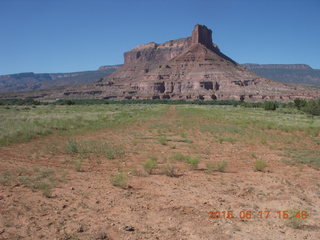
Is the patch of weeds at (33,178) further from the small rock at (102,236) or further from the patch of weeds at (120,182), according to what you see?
the small rock at (102,236)

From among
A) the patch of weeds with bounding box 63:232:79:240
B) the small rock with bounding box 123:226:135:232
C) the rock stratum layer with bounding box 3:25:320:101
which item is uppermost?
the rock stratum layer with bounding box 3:25:320:101

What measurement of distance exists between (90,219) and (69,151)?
7.75m

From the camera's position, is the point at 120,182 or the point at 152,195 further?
the point at 120,182

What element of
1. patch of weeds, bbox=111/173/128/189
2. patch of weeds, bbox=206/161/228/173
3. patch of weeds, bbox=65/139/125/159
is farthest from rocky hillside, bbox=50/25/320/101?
patch of weeds, bbox=111/173/128/189

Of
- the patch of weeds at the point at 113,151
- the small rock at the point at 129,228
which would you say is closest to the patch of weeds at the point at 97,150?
the patch of weeds at the point at 113,151

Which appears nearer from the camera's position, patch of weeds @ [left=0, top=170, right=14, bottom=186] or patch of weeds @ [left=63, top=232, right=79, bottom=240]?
patch of weeds @ [left=63, top=232, right=79, bottom=240]

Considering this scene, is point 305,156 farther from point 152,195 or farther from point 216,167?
point 152,195

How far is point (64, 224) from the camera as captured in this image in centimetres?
520

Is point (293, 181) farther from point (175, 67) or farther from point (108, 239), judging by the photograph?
point (175, 67)

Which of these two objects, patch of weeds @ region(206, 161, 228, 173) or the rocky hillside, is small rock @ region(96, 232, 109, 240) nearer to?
patch of weeds @ region(206, 161, 228, 173)

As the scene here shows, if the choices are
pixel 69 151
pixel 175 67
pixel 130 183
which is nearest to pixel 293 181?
pixel 130 183

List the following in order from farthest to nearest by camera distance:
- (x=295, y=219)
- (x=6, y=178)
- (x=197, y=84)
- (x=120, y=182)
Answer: (x=197, y=84) → (x=6, y=178) → (x=120, y=182) → (x=295, y=219)

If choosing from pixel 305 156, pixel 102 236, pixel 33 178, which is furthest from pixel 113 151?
pixel 305 156

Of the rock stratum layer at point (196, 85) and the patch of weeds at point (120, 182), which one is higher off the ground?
the rock stratum layer at point (196, 85)
